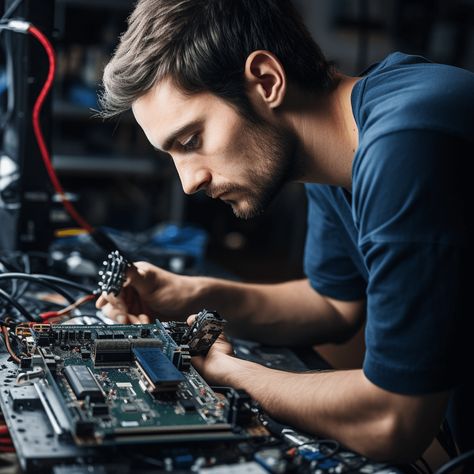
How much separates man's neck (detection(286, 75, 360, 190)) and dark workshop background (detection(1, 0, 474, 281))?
216cm

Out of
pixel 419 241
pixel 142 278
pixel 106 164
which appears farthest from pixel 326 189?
pixel 106 164

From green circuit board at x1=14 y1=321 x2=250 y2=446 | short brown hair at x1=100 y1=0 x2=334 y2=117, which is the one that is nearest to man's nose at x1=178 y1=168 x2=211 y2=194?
short brown hair at x1=100 y1=0 x2=334 y2=117

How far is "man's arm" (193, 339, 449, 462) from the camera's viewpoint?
0.94 metres

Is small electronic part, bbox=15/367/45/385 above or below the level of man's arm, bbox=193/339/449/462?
above

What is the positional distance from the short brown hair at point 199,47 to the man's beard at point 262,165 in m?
0.05

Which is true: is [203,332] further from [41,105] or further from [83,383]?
[41,105]

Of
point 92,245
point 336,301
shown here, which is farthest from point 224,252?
point 336,301

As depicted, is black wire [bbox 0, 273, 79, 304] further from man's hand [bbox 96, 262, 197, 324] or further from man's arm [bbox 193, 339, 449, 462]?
man's arm [bbox 193, 339, 449, 462]

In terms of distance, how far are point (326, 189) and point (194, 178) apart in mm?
353

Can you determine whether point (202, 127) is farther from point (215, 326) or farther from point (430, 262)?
point (430, 262)

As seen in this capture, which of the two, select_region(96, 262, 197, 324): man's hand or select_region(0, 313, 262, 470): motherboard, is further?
select_region(96, 262, 197, 324): man's hand

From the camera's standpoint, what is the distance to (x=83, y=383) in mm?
913

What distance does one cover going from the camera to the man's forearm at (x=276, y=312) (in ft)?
4.84

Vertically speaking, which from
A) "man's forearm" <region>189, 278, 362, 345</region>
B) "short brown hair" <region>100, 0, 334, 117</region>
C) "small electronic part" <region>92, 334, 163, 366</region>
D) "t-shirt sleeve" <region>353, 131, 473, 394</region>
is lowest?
"man's forearm" <region>189, 278, 362, 345</region>
